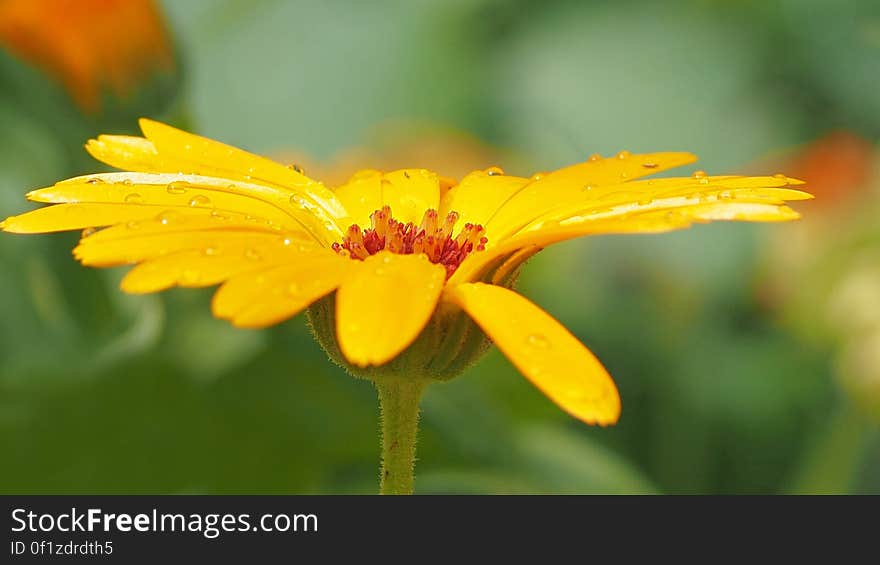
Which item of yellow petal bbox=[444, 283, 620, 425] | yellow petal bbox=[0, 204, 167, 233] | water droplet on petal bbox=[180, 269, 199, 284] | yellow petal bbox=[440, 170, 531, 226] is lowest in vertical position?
yellow petal bbox=[444, 283, 620, 425]

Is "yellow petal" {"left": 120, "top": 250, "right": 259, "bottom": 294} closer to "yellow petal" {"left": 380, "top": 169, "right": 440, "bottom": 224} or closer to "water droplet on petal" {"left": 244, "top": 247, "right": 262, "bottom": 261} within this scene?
"water droplet on petal" {"left": 244, "top": 247, "right": 262, "bottom": 261}

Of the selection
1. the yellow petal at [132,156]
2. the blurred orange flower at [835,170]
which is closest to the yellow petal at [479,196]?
the yellow petal at [132,156]

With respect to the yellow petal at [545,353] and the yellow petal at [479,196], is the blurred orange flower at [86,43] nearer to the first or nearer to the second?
the yellow petal at [479,196]

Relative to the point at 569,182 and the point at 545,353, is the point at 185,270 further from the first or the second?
the point at 569,182

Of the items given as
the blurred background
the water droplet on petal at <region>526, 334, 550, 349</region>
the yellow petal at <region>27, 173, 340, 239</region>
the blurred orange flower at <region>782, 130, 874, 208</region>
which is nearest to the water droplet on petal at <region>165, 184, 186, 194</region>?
the yellow petal at <region>27, 173, 340, 239</region>

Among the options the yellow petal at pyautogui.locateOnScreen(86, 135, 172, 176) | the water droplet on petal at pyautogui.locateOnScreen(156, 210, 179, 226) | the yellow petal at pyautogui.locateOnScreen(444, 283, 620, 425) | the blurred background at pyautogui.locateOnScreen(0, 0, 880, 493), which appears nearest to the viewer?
the yellow petal at pyautogui.locateOnScreen(444, 283, 620, 425)

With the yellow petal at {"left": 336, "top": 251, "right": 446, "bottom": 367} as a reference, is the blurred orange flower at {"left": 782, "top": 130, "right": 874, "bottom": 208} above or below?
above
